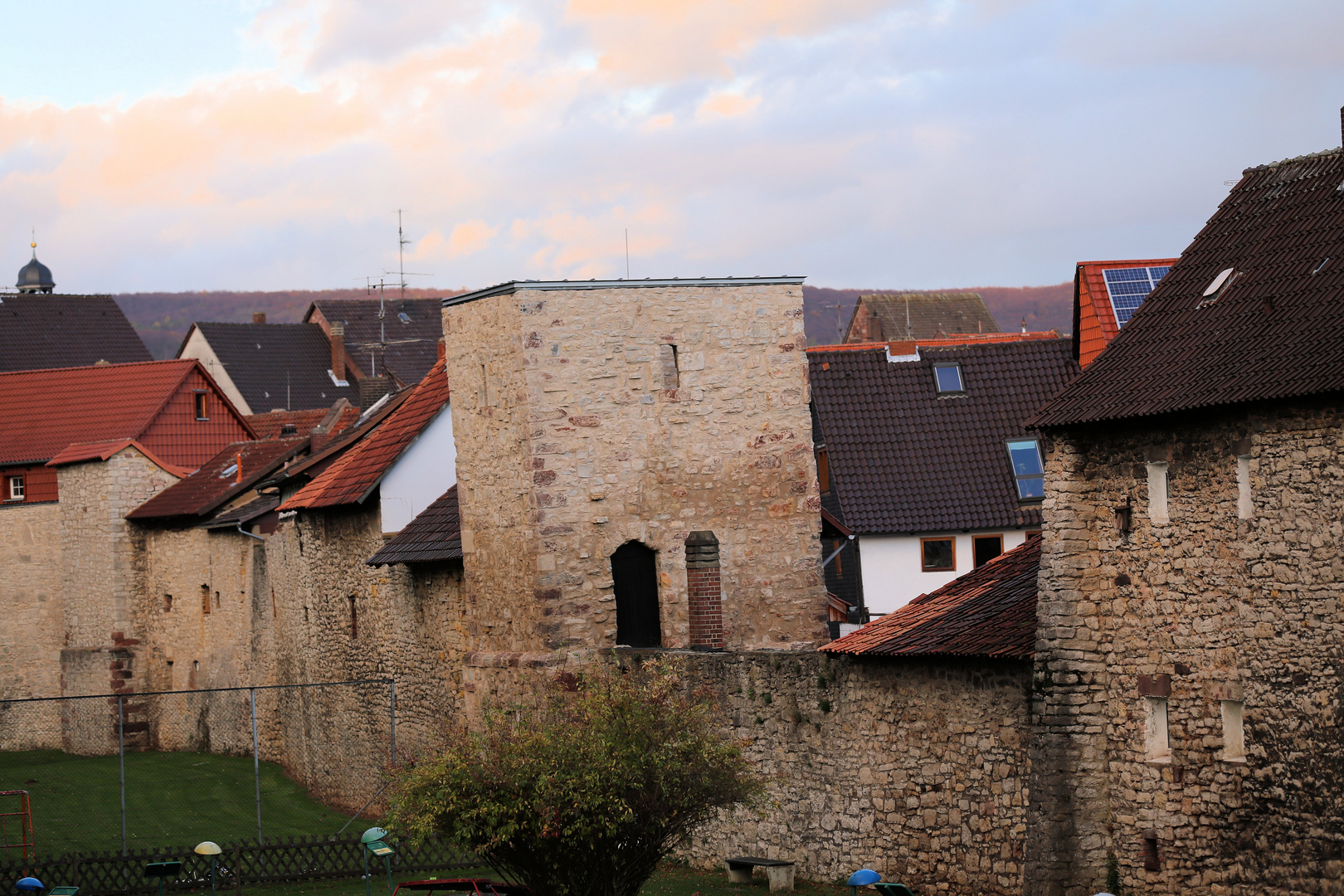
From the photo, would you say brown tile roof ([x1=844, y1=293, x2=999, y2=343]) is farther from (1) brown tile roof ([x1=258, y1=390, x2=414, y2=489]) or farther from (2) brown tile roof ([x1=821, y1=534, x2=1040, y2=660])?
(2) brown tile roof ([x1=821, y1=534, x2=1040, y2=660])

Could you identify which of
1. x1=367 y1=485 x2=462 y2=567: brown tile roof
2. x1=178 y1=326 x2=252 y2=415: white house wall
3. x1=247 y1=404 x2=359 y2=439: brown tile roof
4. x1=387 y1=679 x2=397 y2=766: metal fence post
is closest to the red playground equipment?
x1=387 y1=679 x2=397 y2=766: metal fence post

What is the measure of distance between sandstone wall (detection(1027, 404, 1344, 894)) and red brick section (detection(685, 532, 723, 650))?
733 cm

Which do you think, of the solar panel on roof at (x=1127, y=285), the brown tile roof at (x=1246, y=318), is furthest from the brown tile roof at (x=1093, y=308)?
the brown tile roof at (x=1246, y=318)

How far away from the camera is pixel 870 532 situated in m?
31.3

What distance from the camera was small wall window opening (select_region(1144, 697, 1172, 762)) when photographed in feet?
46.5

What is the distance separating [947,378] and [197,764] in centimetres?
1744

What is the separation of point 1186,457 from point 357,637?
18287 millimetres

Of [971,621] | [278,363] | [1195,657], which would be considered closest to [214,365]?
[278,363]

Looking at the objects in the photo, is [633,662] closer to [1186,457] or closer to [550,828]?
[550,828]

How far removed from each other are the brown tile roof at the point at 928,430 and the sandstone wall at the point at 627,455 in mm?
9187

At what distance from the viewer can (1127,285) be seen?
26.0 metres

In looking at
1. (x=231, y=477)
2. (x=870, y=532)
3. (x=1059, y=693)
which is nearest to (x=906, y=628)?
(x=1059, y=693)

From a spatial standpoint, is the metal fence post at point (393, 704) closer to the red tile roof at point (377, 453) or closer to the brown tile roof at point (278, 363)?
the red tile roof at point (377, 453)

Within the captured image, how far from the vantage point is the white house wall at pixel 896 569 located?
31.5 meters
